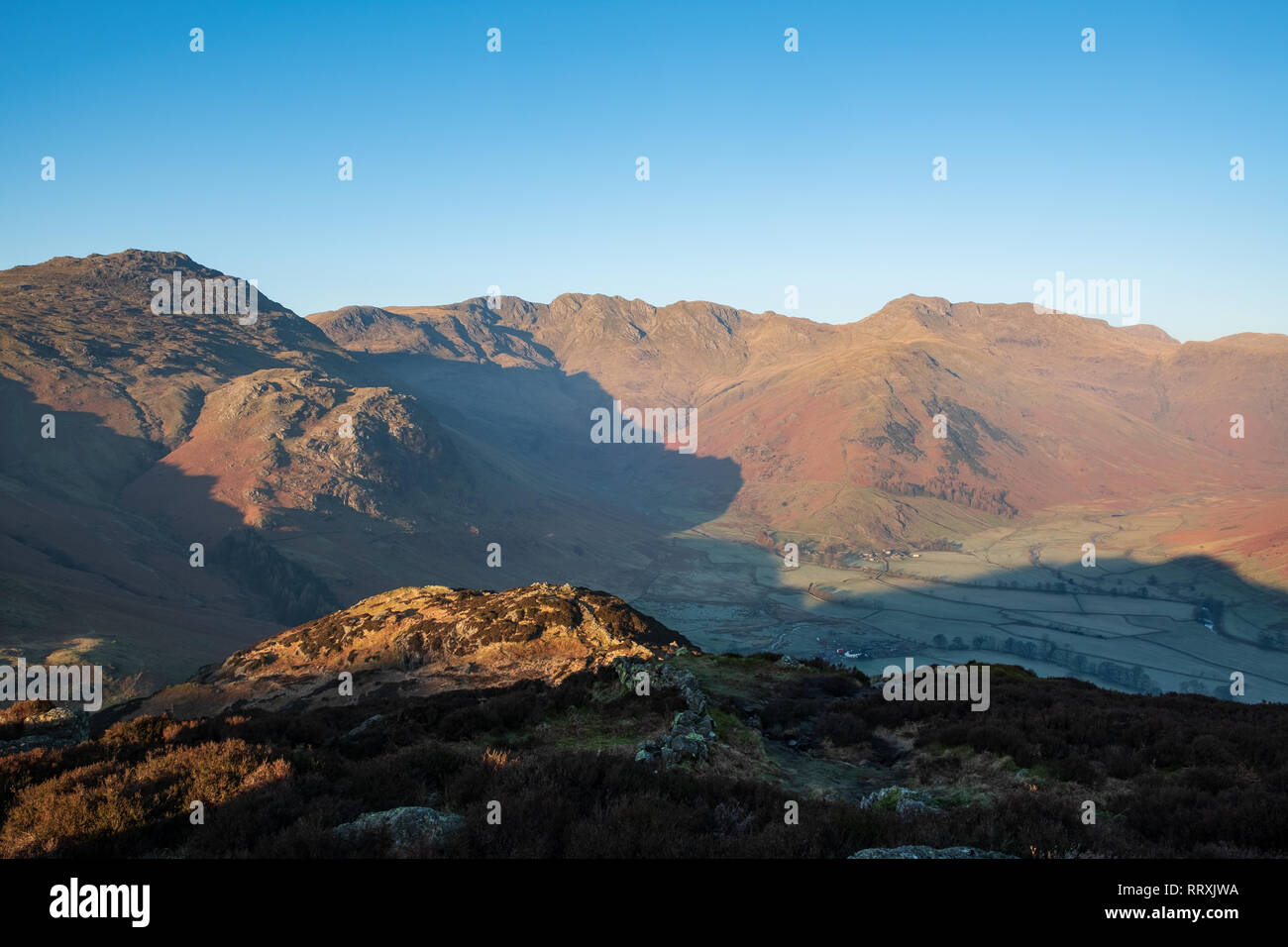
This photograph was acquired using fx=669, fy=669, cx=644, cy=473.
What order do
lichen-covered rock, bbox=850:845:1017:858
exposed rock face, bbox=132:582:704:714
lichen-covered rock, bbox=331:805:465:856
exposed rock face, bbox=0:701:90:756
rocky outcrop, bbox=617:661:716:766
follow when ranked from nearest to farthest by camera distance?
lichen-covered rock, bbox=850:845:1017:858 < lichen-covered rock, bbox=331:805:465:856 < rocky outcrop, bbox=617:661:716:766 < exposed rock face, bbox=0:701:90:756 < exposed rock face, bbox=132:582:704:714

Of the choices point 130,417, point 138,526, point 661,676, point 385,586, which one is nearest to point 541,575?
point 385,586

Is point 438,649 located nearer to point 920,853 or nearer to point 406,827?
point 406,827

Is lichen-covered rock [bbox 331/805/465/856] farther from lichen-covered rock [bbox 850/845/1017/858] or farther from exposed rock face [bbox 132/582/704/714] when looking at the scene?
exposed rock face [bbox 132/582/704/714]

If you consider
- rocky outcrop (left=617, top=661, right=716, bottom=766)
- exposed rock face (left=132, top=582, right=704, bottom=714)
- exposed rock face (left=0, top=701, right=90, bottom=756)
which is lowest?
exposed rock face (left=132, top=582, right=704, bottom=714)

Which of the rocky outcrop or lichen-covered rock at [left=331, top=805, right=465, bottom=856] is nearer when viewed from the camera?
lichen-covered rock at [left=331, top=805, right=465, bottom=856]

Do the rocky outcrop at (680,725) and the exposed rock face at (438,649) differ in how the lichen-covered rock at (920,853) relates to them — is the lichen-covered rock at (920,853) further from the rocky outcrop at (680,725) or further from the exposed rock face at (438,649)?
the exposed rock face at (438,649)

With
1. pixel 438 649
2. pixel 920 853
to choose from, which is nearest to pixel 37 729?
pixel 438 649

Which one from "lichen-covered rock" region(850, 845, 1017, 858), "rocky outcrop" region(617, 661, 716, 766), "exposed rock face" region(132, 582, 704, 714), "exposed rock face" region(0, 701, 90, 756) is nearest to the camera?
"lichen-covered rock" region(850, 845, 1017, 858)

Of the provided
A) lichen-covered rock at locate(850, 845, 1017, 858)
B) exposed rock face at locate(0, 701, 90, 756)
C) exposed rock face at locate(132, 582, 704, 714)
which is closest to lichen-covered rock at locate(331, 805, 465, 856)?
lichen-covered rock at locate(850, 845, 1017, 858)

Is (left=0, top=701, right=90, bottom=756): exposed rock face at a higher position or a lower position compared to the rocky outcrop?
lower
